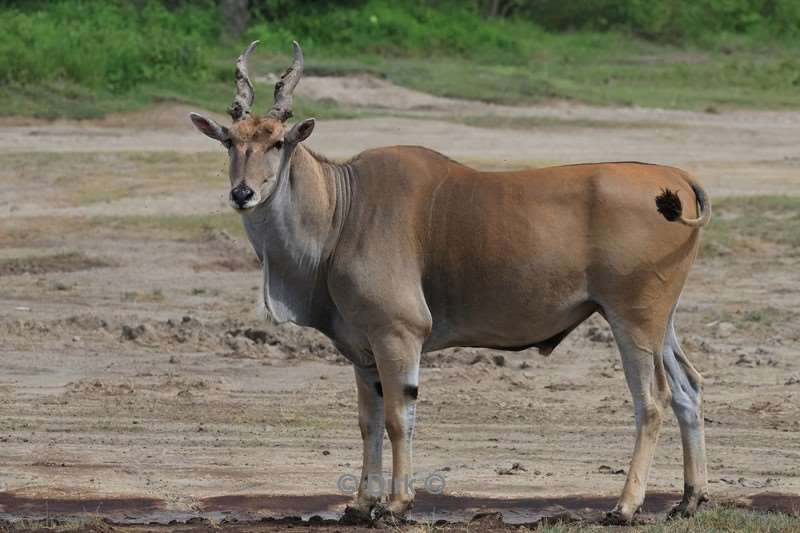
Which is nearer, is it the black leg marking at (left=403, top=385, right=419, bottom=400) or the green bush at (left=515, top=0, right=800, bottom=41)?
the black leg marking at (left=403, top=385, right=419, bottom=400)

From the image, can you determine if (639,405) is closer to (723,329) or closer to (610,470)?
(610,470)

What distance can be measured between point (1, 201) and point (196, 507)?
31.9ft

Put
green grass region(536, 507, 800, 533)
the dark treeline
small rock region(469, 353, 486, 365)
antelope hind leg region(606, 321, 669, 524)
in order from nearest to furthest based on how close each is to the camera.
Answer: green grass region(536, 507, 800, 533)
antelope hind leg region(606, 321, 669, 524)
small rock region(469, 353, 486, 365)
the dark treeline

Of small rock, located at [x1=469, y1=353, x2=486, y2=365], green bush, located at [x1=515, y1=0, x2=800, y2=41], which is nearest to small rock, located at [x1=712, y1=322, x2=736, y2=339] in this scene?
small rock, located at [x1=469, y1=353, x2=486, y2=365]

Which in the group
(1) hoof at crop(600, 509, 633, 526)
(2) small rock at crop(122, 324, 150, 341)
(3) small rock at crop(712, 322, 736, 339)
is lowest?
(2) small rock at crop(122, 324, 150, 341)

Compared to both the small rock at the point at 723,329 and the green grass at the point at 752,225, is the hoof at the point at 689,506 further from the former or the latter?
the green grass at the point at 752,225

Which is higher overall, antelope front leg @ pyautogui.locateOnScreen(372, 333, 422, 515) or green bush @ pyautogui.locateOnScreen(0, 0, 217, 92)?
antelope front leg @ pyautogui.locateOnScreen(372, 333, 422, 515)

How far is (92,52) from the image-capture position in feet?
79.3

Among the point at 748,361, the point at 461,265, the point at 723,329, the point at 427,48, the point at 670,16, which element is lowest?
the point at 427,48

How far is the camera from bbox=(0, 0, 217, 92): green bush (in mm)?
23516

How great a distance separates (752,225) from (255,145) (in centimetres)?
954

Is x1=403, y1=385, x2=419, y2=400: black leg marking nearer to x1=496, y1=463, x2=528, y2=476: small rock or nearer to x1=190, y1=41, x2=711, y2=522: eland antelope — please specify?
x1=190, y1=41, x2=711, y2=522: eland antelope

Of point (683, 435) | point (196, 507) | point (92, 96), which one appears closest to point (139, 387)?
point (196, 507)

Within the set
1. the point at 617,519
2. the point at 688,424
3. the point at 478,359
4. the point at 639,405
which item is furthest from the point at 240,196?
the point at 478,359
